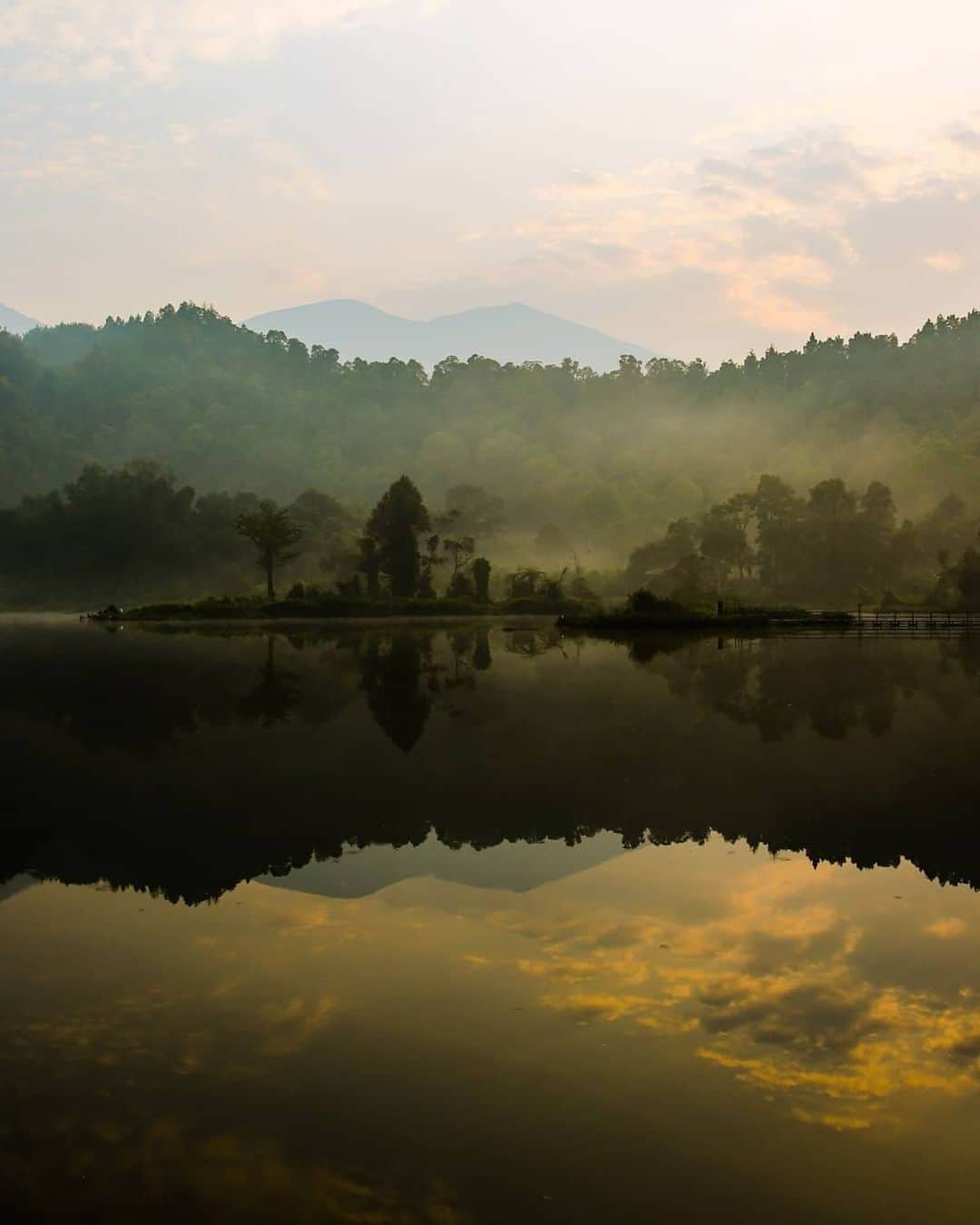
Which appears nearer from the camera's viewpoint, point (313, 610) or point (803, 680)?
point (803, 680)

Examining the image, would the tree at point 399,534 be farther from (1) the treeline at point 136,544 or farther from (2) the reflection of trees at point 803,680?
(2) the reflection of trees at point 803,680

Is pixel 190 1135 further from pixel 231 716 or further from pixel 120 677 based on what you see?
pixel 120 677

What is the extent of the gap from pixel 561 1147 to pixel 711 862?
9.21m

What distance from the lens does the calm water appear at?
8453mm

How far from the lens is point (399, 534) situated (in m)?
117

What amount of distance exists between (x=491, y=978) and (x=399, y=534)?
346 ft

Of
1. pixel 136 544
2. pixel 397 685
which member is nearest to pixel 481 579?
pixel 397 685

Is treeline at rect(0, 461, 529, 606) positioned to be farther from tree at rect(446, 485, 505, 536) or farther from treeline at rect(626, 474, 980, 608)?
treeline at rect(626, 474, 980, 608)

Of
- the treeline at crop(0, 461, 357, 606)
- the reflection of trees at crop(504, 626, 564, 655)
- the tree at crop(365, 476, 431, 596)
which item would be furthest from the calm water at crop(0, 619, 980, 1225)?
the treeline at crop(0, 461, 357, 606)

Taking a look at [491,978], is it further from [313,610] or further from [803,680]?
[313,610]

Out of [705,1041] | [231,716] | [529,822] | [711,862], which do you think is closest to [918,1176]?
[705,1041]

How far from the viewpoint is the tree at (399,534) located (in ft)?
380

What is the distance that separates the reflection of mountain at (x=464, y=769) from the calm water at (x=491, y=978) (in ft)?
0.49

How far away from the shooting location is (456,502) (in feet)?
580
